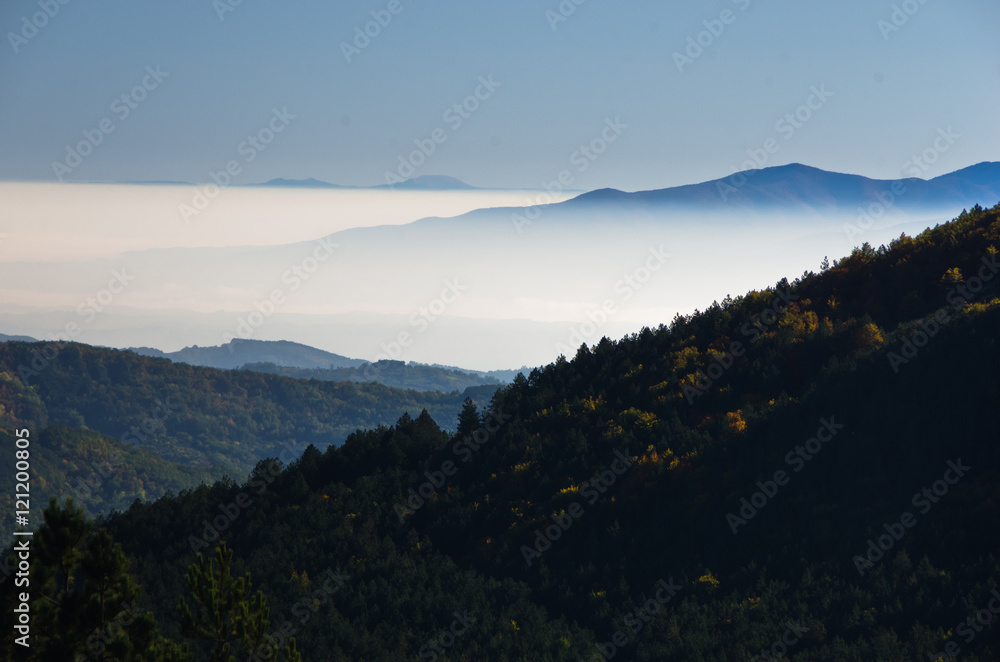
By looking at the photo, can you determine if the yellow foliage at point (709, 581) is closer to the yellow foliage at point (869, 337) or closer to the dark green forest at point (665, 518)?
the dark green forest at point (665, 518)

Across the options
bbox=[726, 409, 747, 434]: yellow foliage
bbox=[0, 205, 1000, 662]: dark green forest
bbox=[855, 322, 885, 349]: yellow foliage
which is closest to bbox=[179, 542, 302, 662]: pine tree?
bbox=[0, 205, 1000, 662]: dark green forest

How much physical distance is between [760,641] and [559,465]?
22.3 m

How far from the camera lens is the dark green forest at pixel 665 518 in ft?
131

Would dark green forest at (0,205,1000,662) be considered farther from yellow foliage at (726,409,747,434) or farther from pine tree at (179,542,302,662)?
yellow foliage at (726,409,747,434)

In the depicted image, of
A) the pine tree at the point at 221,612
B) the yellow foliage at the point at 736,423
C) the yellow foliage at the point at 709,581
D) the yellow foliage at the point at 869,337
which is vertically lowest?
the yellow foliage at the point at 709,581

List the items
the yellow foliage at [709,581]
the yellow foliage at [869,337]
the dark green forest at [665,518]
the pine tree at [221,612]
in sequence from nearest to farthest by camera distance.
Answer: the pine tree at [221,612] → the dark green forest at [665,518] → the yellow foliage at [709,581] → the yellow foliage at [869,337]

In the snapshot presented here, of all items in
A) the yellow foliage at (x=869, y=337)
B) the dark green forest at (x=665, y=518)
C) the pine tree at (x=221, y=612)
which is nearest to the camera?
the pine tree at (x=221, y=612)

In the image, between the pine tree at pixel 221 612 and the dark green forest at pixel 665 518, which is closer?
the pine tree at pixel 221 612

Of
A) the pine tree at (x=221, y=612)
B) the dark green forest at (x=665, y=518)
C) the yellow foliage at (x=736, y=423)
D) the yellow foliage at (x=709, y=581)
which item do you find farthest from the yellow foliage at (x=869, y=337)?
the pine tree at (x=221, y=612)

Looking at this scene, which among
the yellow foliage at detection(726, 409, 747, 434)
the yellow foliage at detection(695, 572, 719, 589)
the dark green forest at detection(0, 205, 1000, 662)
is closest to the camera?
the dark green forest at detection(0, 205, 1000, 662)

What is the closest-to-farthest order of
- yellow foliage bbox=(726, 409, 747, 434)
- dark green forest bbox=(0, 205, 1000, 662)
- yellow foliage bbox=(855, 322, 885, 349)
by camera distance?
dark green forest bbox=(0, 205, 1000, 662), yellow foliage bbox=(726, 409, 747, 434), yellow foliage bbox=(855, 322, 885, 349)

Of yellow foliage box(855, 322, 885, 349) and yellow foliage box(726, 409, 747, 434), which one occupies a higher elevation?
yellow foliage box(855, 322, 885, 349)

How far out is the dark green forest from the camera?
39.8 m

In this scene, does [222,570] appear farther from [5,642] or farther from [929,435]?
[929,435]
